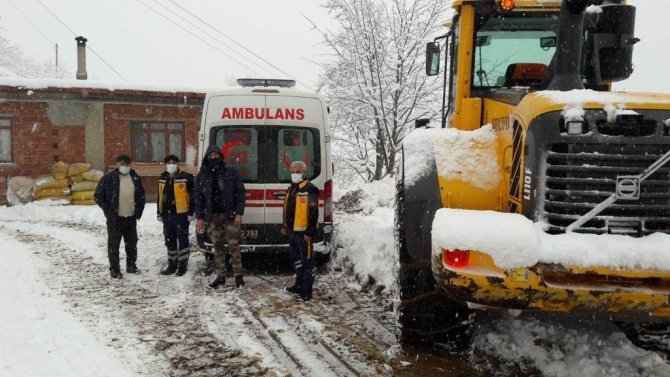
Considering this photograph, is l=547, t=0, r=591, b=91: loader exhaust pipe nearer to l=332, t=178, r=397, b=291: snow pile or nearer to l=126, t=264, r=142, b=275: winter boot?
l=332, t=178, r=397, b=291: snow pile

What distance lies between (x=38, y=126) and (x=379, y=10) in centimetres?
1163

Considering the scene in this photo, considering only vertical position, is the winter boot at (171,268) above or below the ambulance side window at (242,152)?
below

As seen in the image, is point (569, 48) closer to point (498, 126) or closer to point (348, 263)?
point (498, 126)

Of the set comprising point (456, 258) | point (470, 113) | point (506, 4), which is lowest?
point (456, 258)

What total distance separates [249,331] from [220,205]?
7.57ft

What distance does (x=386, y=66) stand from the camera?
18.1m

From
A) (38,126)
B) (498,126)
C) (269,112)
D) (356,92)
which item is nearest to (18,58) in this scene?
(38,126)

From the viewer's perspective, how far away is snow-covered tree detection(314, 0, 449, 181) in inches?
702

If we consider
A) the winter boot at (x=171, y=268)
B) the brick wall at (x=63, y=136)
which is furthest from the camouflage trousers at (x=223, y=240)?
the brick wall at (x=63, y=136)

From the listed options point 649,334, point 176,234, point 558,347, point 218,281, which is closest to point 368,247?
point 218,281

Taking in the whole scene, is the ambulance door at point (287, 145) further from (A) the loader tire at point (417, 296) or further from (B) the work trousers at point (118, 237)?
(A) the loader tire at point (417, 296)

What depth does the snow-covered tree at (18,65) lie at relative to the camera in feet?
172

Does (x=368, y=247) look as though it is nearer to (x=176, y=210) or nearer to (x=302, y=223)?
(x=302, y=223)

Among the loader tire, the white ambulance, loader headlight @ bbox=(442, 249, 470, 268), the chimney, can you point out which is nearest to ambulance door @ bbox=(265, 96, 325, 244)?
the white ambulance
